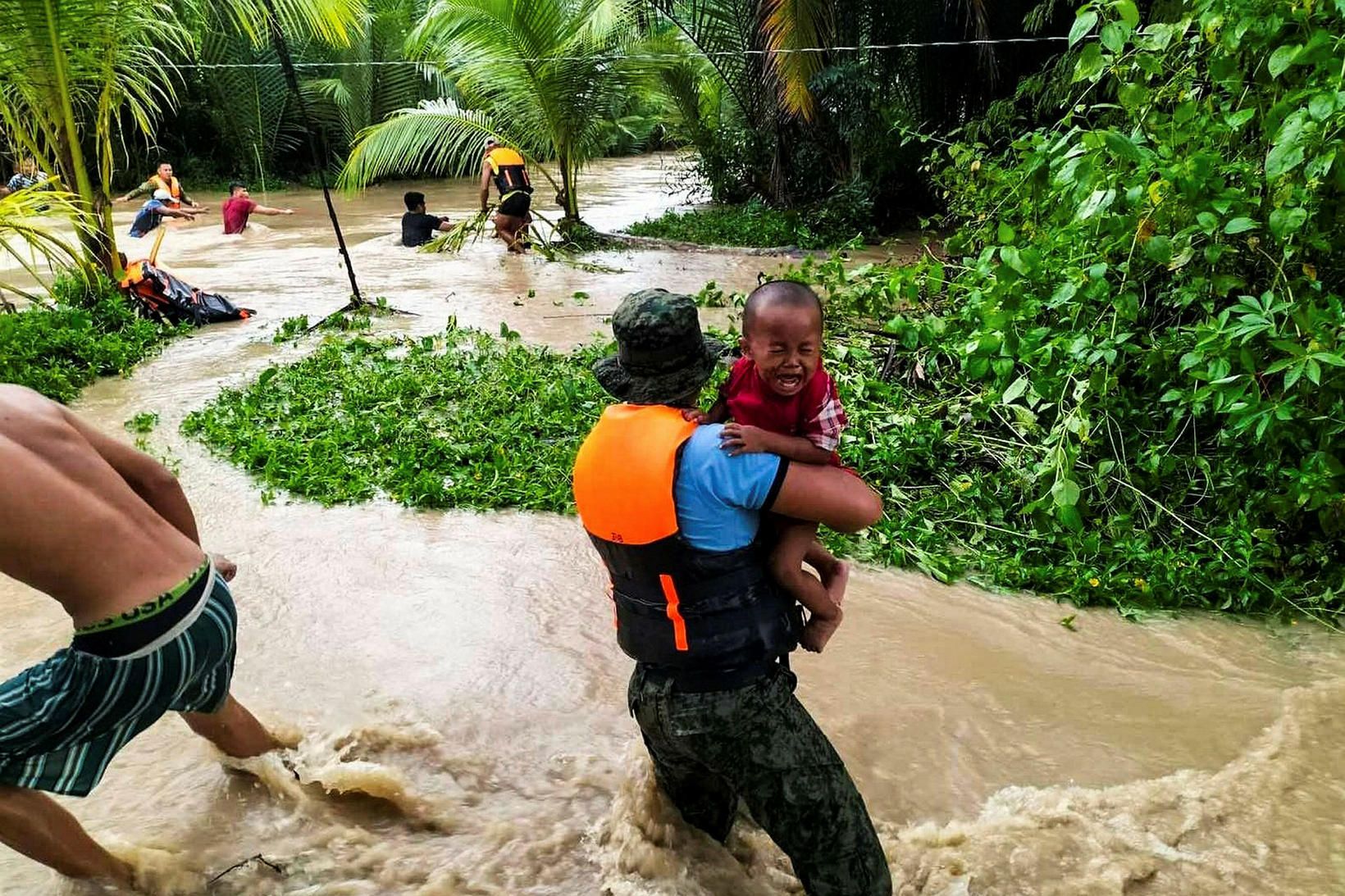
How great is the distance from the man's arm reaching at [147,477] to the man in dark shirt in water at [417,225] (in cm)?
1005

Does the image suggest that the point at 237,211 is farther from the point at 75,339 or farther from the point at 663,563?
the point at 663,563

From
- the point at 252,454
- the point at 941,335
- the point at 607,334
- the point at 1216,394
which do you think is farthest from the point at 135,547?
the point at 607,334

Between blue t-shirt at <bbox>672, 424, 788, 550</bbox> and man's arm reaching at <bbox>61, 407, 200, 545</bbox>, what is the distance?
4.36ft

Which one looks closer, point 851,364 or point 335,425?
point 335,425

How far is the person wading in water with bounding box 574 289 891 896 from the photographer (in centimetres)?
179

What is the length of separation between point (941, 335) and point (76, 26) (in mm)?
6547

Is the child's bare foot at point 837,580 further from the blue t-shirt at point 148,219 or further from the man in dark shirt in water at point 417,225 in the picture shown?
the blue t-shirt at point 148,219

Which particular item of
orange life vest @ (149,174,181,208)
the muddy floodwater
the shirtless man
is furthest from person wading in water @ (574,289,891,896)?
orange life vest @ (149,174,181,208)

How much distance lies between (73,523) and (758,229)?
11172 mm

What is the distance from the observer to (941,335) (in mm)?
5262

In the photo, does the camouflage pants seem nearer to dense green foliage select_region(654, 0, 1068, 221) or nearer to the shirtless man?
the shirtless man

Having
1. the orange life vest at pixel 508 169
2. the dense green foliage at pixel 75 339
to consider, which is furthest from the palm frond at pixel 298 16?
the orange life vest at pixel 508 169

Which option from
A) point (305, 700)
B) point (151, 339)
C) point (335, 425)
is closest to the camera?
point (305, 700)

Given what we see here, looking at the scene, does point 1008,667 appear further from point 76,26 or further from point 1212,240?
point 76,26
